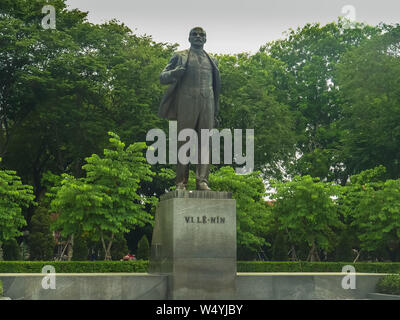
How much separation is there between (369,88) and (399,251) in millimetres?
11016

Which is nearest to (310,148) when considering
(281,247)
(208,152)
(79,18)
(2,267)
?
(281,247)

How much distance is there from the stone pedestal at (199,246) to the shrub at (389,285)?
3.81m

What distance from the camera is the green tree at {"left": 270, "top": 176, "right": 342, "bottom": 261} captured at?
3212 centimetres

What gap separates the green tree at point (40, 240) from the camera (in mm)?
45888

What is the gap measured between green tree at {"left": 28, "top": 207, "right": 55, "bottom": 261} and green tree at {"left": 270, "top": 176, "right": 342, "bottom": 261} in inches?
819

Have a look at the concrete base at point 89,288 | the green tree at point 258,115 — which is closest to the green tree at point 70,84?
the green tree at point 258,115

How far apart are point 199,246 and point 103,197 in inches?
654

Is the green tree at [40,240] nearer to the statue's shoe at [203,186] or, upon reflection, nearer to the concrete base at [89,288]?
the concrete base at [89,288]

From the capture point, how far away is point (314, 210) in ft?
106

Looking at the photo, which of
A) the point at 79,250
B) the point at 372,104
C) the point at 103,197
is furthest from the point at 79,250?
the point at 372,104

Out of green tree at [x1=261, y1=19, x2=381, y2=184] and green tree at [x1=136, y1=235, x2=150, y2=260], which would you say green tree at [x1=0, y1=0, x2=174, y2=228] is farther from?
green tree at [x1=261, y1=19, x2=381, y2=184]

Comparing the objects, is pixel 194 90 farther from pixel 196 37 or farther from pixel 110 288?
pixel 110 288

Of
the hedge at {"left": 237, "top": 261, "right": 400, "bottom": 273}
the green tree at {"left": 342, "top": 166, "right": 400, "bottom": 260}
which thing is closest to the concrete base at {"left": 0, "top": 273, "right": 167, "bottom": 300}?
the hedge at {"left": 237, "top": 261, "right": 400, "bottom": 273}
